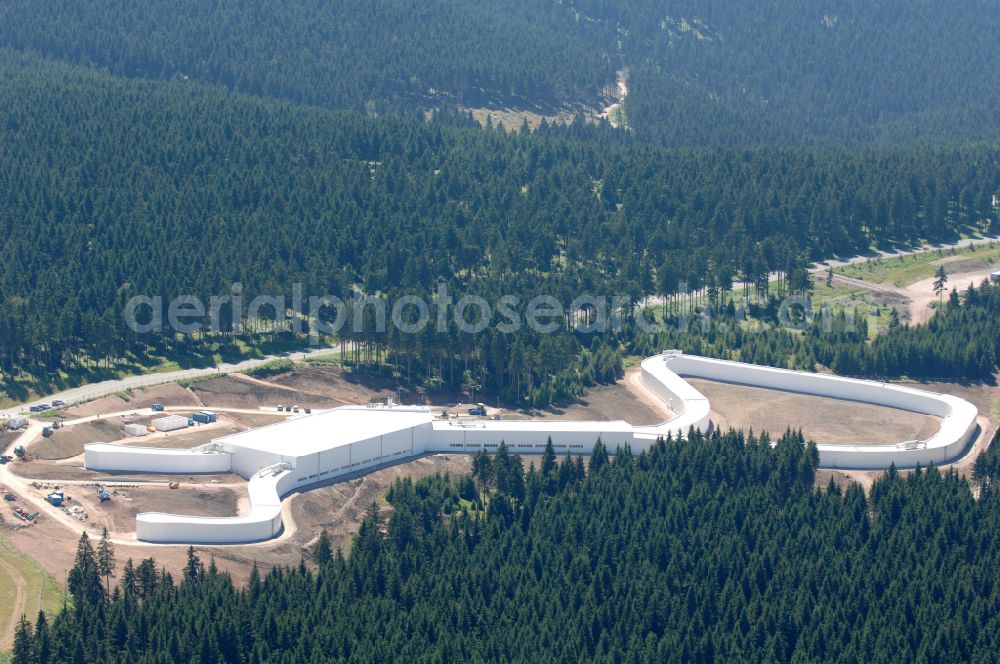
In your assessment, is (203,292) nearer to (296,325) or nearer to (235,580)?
(296,325)

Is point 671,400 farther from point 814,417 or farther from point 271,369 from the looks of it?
point 271,369

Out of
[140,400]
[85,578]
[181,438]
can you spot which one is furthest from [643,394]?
[85,578]

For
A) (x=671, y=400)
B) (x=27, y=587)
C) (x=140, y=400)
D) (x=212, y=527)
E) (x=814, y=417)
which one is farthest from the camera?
(x=671, y=400)

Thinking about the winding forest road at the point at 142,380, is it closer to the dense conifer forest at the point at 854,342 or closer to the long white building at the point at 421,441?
the long white building at the point at 421,441

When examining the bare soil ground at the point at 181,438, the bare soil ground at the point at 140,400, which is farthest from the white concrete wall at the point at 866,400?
the bare soil ground at the point at 181,438

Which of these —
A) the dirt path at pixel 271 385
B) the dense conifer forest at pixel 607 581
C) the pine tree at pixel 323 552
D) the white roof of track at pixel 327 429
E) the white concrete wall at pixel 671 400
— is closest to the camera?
the dense conifer forest at pixel 607 581

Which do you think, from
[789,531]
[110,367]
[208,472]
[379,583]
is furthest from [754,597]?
[110,367]

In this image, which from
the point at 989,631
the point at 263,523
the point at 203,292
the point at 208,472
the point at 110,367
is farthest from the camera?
the point at 203,292
